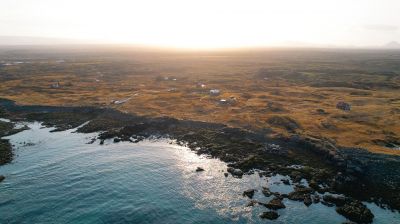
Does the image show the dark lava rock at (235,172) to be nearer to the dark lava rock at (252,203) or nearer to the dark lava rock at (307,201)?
the dark lava rock at (252,203)

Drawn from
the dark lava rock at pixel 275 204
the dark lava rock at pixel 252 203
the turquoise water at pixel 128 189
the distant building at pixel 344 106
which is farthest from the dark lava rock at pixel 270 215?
the distant building at pixel 344 106

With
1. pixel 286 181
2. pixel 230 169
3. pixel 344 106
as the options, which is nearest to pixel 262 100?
pixel 344 106

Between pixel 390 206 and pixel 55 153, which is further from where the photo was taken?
pixel 55 153

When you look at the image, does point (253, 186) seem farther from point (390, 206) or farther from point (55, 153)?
point (55, 153)

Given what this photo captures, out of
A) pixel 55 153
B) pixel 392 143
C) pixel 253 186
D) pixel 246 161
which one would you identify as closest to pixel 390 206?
pixel 253 186

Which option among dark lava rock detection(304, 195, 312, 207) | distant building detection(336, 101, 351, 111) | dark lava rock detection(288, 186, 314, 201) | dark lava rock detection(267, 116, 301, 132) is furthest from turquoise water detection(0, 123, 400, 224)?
distant building detection(336, 101, 351, 111)

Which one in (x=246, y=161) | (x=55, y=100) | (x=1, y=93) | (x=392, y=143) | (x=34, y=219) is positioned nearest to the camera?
(x=34, y=219)
